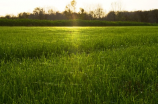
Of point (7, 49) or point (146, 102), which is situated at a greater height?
point (7, 49)

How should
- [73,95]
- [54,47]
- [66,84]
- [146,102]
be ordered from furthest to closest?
1. [54,47]
2. [66,84]
3. [73,95]
4. [146,102]

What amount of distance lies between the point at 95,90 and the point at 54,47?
229 cm

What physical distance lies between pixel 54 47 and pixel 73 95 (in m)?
2.31

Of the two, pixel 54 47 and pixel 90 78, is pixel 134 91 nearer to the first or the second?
pixel 90 78

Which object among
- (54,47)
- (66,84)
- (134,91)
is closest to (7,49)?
(54,47)

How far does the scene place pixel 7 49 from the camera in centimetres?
325

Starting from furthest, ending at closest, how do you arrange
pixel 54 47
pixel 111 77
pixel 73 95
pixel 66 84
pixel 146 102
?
1. pixel 54 47
2. pixel 111 77
3. pixel 66 84
4. pixel 73 95
5. pixel 146 102

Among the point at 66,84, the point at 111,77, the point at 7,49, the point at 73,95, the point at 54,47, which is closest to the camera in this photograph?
the point at 73,95

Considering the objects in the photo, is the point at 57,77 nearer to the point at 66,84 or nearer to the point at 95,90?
the point at 66,84

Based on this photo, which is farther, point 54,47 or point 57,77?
point 54,47

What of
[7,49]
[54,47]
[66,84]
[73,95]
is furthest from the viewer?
[54,47]

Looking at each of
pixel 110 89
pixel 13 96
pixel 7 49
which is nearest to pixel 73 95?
pixel 110 89

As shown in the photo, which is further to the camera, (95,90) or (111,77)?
(111,77)

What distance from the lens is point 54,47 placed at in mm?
3646
